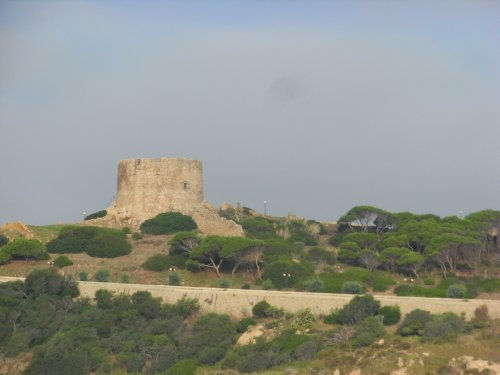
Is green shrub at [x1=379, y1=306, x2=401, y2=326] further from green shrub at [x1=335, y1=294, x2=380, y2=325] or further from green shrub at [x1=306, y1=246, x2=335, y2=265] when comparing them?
green shrub at [x1=306, y1=246, x2=335, y2=265]

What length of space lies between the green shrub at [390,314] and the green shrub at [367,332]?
2.62ft

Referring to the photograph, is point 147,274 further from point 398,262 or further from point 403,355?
point 403,355

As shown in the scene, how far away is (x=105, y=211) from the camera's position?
5638 centimetres

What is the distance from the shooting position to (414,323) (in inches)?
1118

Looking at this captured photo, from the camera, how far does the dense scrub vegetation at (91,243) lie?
4575cm

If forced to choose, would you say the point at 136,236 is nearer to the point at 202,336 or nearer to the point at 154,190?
the point at 154,190

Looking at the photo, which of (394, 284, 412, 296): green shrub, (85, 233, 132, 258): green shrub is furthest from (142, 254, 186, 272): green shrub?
(394, 284, 412, 296): green shrub

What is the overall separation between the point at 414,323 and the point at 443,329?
1646 mm

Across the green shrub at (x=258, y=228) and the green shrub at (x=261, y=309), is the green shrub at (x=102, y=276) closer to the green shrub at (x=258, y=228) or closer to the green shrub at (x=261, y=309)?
the green shrub at (x=261, y=309)

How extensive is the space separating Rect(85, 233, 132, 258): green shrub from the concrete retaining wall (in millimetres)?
8018

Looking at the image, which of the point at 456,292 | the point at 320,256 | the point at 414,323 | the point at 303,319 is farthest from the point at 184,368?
the point at 320,256

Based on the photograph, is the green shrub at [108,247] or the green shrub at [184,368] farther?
the green shrub at [108,247]

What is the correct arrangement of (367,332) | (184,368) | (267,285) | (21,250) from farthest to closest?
(21,250) → (267,285) → (367,332) → (184,368)

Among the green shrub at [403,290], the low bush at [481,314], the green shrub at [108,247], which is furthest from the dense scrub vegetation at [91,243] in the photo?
the low bush at [481,314]
